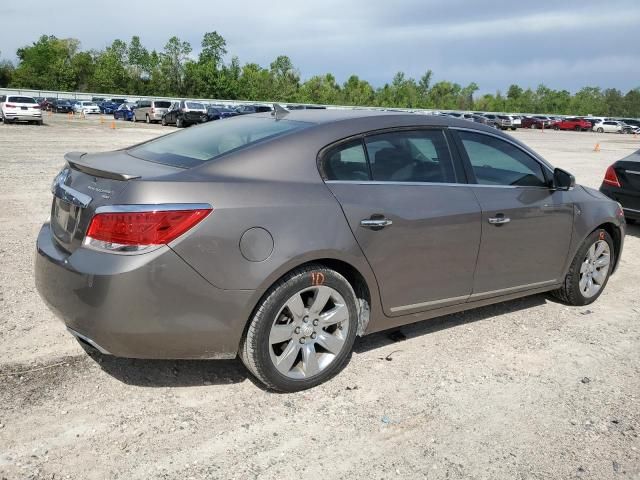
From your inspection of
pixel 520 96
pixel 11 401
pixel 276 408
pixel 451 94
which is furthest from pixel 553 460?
pixel 520 96

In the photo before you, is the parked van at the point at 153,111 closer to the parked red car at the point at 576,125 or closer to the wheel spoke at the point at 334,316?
the wheel spoke at the point at 334,316

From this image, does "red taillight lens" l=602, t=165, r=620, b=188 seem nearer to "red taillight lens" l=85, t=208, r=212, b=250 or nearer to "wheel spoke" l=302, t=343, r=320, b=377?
"wheel spoke" l=302, t=343, r=320, b=377

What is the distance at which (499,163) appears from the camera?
4.50 metres

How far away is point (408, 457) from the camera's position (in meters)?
2.92

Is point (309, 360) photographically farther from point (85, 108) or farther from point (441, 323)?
point (85, 108)

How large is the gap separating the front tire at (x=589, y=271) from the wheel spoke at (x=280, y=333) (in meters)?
2.84

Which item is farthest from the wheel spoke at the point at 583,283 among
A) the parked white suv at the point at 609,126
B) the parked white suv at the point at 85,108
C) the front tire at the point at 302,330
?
the parked white suv at the point at 609,126

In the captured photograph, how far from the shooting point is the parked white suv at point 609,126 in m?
66.1

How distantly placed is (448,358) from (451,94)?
11302 centimetres

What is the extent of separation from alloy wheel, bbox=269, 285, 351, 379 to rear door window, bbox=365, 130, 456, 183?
853 mm

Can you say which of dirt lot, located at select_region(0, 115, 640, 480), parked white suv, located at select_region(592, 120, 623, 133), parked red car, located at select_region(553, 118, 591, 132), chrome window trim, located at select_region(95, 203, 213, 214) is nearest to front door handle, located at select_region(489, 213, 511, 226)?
dirt lot, located at select_region(0, 115, 640, 480)

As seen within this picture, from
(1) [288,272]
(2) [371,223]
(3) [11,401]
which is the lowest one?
(3) [11,401]

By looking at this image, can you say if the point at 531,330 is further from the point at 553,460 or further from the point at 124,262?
the point at 124,262

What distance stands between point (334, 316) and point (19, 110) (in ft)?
110
